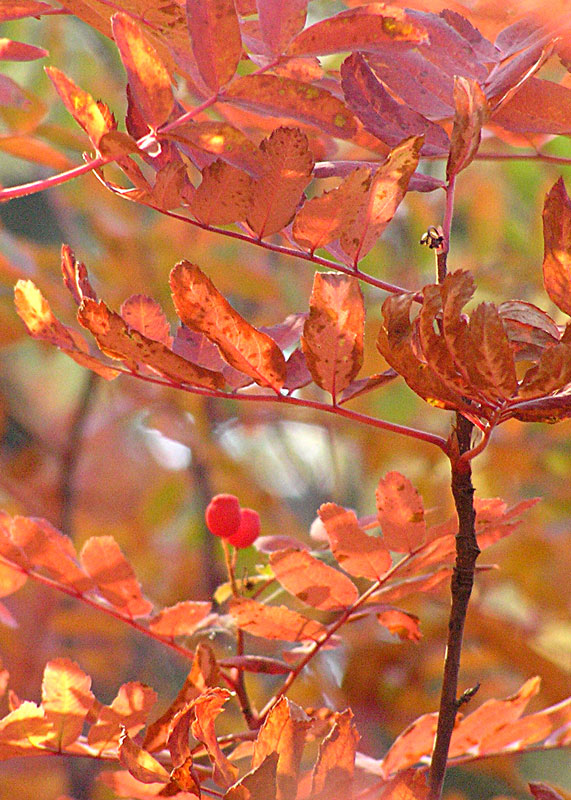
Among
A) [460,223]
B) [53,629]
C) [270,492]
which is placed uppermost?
[460,223]

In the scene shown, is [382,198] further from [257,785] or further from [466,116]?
[257,785]

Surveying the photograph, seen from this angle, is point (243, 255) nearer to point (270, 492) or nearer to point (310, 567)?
point (270, 492)

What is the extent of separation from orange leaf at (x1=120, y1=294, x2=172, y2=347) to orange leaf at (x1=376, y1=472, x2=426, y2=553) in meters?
0.11

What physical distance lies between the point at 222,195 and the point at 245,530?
199 millimetres

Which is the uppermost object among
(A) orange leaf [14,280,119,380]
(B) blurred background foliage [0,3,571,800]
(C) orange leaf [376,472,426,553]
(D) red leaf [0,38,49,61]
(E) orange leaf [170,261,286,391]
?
(D) red leaf [0,38,49,61]

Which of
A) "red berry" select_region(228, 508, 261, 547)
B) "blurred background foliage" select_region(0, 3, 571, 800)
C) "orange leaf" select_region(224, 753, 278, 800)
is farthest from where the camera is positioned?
"blurred background foliage" select_region(0, 3, 571, 800)

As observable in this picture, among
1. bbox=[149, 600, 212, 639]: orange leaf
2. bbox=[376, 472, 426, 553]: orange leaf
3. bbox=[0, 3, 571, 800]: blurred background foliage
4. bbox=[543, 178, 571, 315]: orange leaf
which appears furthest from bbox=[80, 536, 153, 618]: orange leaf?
bbox=[0, 3, 571, 800]: blurred background foliage

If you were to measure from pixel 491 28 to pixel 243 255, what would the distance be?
0.81 metres

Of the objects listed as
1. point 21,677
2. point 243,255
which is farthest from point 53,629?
point 243,255

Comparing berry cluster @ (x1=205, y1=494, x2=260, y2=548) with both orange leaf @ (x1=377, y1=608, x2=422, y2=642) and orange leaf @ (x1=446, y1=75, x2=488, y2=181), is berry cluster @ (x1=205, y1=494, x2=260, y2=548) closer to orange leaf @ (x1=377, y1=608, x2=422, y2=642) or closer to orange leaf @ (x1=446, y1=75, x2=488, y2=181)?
orange leaf @ (x1=377, y1=608, x2=422, y2=642)

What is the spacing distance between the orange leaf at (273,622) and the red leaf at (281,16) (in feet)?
0.76

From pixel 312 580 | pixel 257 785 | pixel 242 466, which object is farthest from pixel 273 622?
pixel 242 466

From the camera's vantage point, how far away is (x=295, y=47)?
1.22 ft

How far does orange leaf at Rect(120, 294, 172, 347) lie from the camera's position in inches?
14.9
